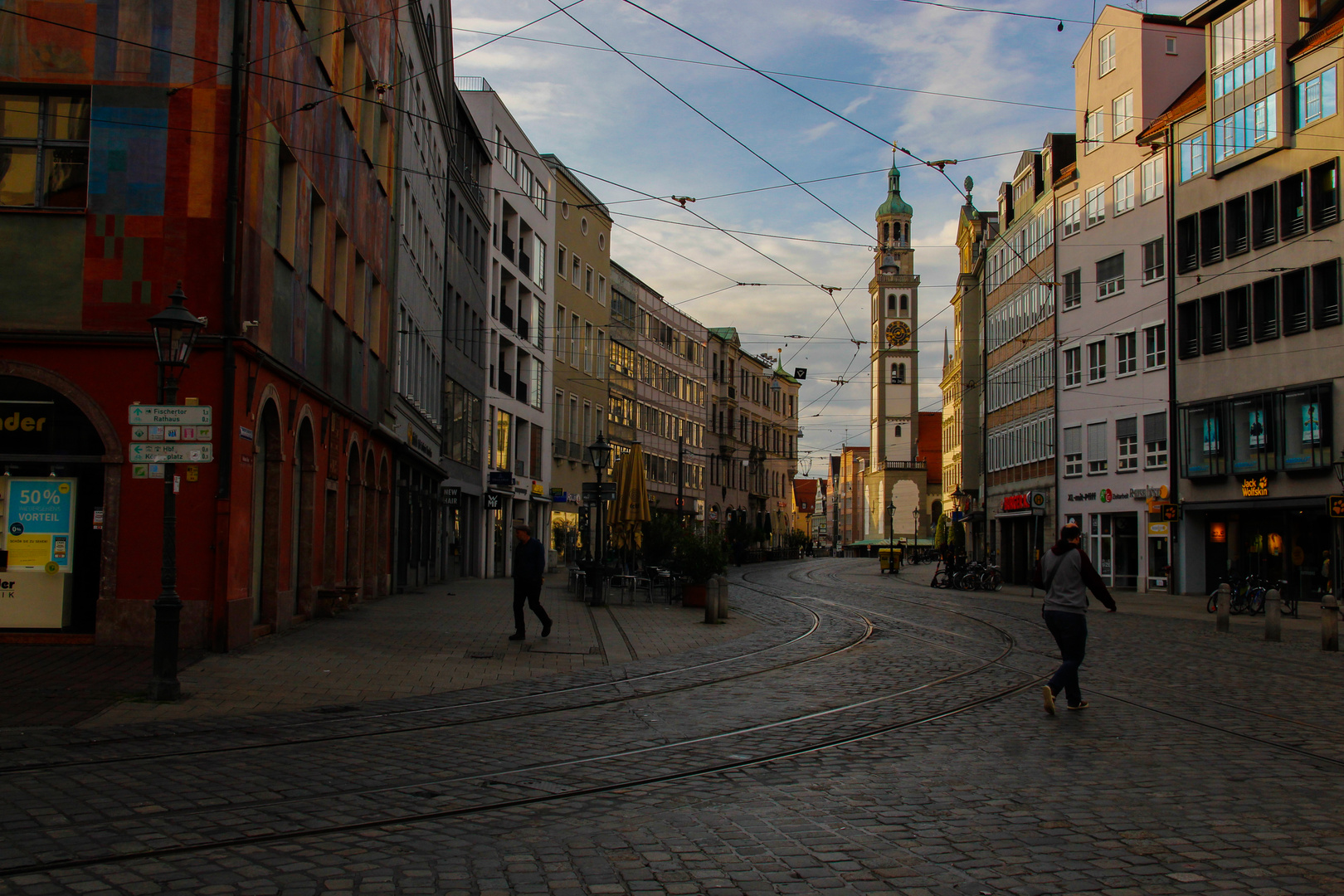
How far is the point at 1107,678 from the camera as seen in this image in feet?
48.2

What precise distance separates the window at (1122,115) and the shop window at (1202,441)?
11713 millimetres

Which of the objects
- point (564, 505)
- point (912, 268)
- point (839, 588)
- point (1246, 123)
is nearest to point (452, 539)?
point (839, 588)

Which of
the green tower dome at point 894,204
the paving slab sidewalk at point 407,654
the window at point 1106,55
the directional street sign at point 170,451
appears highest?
the green tower dome at point 894,204

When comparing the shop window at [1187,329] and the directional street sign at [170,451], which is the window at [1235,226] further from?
the directional street sign at [170,451]

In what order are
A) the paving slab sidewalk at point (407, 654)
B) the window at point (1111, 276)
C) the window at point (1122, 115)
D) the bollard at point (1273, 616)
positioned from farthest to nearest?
1. the window at point (1111, 276)
2. the window at point (1122, 115)
3. the bollard at point (1273, 616)
4. the paving slab sidewalk at point (407, 654)

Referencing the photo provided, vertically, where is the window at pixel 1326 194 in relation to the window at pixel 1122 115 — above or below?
below

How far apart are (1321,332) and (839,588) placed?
1613cm

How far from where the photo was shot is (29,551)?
1510 centimetres

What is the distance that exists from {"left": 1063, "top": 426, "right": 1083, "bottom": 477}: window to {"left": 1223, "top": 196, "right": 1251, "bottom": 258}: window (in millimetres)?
11377

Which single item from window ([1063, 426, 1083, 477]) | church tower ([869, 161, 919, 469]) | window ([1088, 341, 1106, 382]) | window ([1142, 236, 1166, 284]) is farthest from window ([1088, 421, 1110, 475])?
church tower ([869, 161, 919, 469])

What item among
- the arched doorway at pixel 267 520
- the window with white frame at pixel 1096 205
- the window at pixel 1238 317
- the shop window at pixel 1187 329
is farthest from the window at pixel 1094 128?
the arched doorway at pixel 267 520

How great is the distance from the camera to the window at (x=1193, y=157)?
4078cm

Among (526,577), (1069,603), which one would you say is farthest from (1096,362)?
(1069,603)

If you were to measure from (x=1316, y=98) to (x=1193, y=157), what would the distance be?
6399 millimetres
